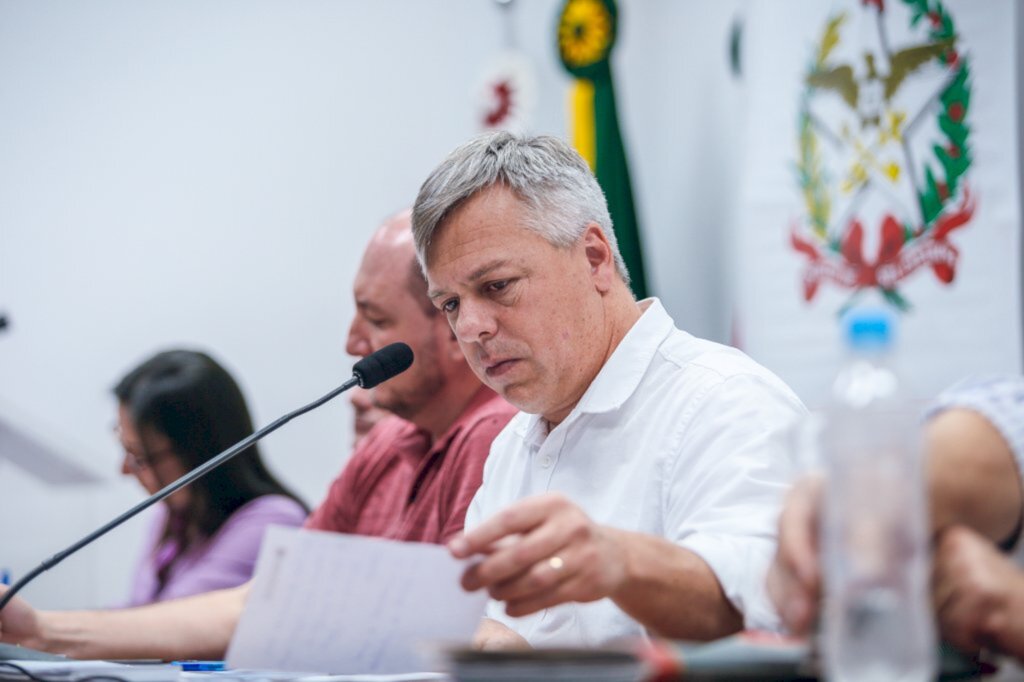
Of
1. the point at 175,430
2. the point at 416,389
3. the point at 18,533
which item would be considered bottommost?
the point at 18,533

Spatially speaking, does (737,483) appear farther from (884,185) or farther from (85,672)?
(884,185)

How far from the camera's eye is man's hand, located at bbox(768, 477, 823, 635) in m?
0.77

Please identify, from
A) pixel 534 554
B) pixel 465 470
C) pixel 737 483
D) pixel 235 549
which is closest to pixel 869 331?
pixel 534 554

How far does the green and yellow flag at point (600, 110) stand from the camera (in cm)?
349

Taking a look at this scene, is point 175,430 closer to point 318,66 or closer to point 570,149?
point 570,149

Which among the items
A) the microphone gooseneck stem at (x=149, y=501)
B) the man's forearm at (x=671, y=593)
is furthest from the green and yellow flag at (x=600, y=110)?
the man's forearm at (x=671, y=593)

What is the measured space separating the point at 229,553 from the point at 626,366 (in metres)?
1.26

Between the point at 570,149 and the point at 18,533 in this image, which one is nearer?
the point at 570,149

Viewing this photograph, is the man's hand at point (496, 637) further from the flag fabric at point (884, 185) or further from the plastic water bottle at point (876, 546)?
the flag fabric at point (884, 185)

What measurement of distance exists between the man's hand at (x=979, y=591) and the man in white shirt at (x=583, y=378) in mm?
370

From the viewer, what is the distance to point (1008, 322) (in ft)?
7.86

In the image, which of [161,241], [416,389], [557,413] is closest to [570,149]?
[557,413]

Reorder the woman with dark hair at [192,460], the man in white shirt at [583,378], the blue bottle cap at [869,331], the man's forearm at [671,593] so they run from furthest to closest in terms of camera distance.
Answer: the woman with dark hair at [192,460] < the man in white shirt at [583,378] < the man's forearm at [671,593] < the blue bottle cap at [869,331]

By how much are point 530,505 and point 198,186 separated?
3.17 m
